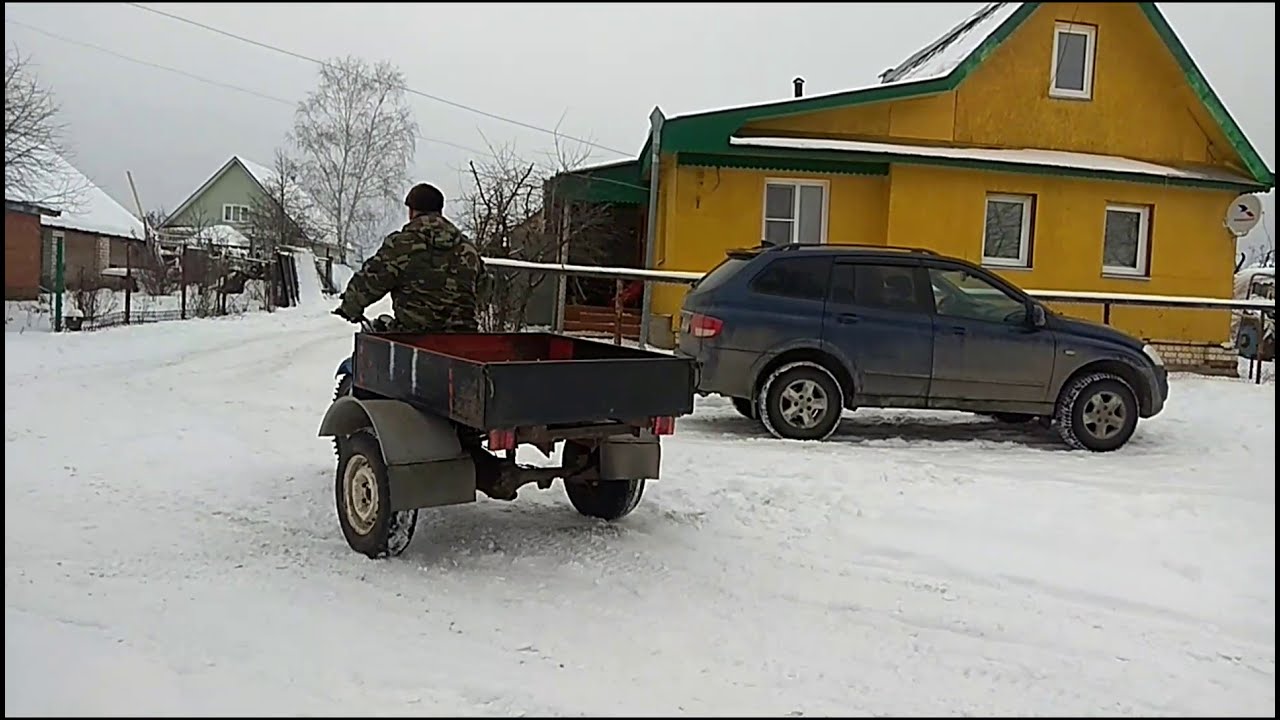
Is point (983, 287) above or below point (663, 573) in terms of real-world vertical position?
above

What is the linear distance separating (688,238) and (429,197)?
337 inches

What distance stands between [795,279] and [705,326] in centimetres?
89

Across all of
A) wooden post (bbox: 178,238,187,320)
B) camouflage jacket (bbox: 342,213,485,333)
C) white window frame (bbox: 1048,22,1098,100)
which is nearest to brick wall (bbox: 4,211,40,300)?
wooden post (bbox: 178,238,187,320)

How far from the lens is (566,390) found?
5055mm

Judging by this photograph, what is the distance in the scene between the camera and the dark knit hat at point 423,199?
6.47 meters

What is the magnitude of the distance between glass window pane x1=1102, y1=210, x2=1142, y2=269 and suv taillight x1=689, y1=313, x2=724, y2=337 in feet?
32.7

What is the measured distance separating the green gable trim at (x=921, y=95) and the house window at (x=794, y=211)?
3.58 ft

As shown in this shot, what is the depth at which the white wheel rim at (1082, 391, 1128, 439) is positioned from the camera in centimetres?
878

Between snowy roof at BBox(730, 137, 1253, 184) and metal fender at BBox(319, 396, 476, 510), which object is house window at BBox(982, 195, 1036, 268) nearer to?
snowy roof at BBox(730, 137, 1253, 184)

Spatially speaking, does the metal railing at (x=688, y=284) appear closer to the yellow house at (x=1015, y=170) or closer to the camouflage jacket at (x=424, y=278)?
the yellow house at (x=1015, y=170)

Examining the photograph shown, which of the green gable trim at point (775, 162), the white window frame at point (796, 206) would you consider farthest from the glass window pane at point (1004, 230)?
the white window frame at point (796, 206)

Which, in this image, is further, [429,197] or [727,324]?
[727,324]

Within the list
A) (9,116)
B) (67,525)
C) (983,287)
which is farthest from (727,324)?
(9,116)

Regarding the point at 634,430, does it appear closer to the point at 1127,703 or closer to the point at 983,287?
the point at 1127,703
